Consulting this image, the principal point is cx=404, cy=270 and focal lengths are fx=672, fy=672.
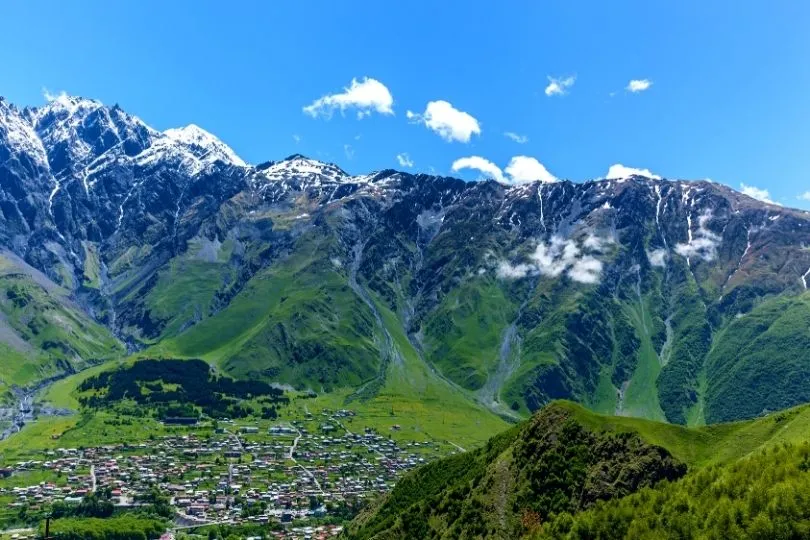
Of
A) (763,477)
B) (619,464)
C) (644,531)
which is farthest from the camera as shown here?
(619,464)

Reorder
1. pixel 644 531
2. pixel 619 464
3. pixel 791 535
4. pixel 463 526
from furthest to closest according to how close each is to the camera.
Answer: pixel 463 526, pixel 619 464, pixel 644 531, pixel 791 535

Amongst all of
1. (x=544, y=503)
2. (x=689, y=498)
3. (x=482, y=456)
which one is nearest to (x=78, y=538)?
(x=482, y=456)

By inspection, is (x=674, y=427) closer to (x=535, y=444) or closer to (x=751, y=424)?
(x=751, y=424)

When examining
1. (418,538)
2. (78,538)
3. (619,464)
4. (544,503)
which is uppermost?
(619,464)

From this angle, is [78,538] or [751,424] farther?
[78,538]

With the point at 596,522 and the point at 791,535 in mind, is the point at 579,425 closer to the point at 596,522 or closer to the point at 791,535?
the point at 596,522

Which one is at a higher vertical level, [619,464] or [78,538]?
[619,464]
